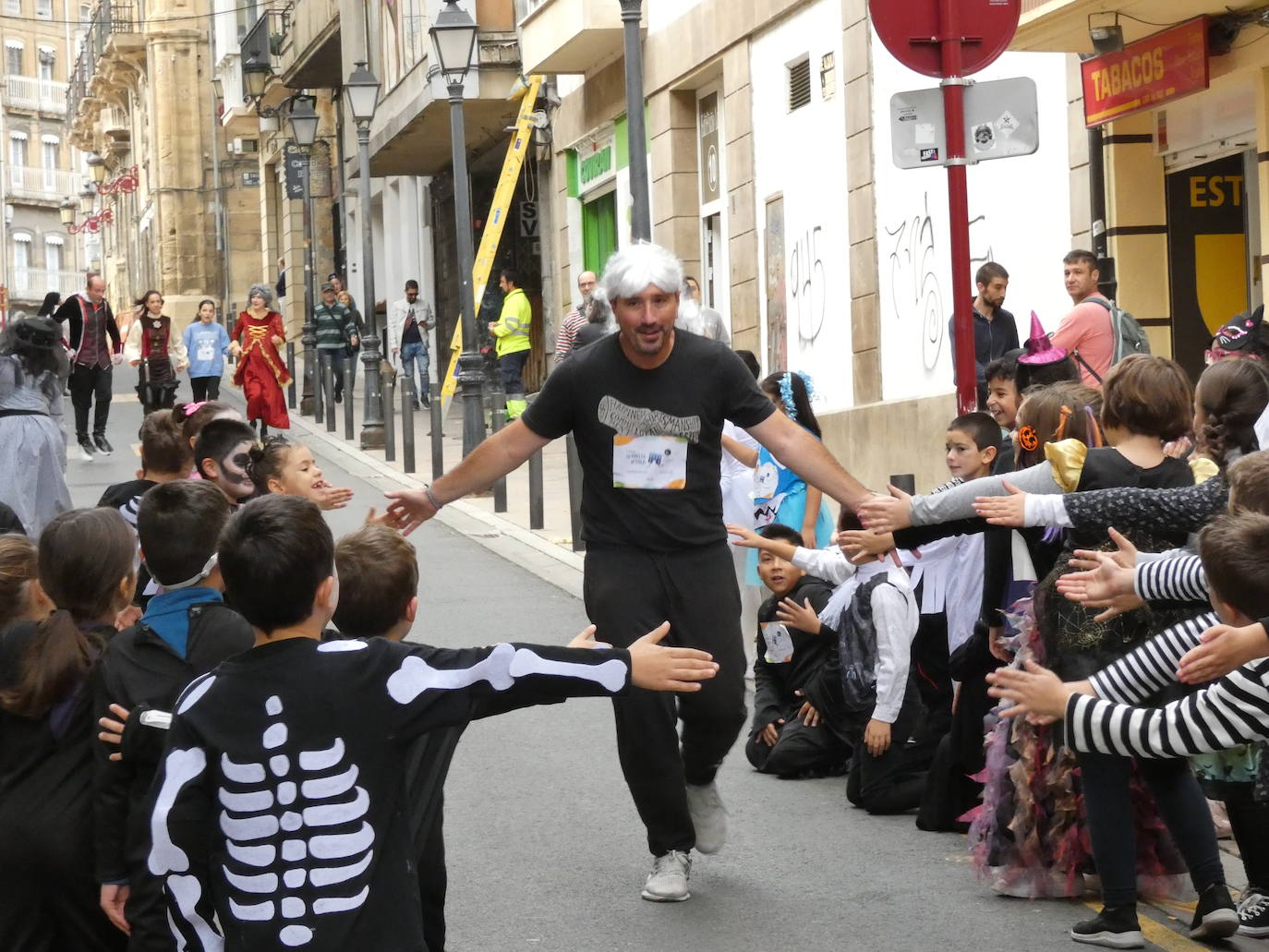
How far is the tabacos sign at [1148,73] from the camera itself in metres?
13.0

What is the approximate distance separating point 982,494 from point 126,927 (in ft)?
9.12

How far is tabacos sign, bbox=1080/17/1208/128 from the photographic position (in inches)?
511

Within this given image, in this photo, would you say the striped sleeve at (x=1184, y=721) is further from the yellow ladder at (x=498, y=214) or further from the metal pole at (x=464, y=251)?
the yellow ladder at (x=498, y=214)

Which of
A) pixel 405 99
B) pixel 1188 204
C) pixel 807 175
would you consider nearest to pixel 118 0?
pixel 405 99

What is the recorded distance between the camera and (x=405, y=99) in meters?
29.8

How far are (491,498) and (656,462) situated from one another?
1264 cm

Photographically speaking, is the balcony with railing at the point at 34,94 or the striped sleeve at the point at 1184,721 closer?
the striped sleeve at the point at 1184,721

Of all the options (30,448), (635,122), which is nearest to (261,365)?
(635,122)

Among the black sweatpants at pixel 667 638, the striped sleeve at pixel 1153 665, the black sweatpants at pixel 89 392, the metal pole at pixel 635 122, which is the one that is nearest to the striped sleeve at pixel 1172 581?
the striped sleeve at pixel 1153 665

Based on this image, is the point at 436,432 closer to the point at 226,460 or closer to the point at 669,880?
the point at 226,460

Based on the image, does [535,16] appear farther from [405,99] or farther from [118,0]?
[118,0]

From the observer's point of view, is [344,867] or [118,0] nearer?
[344,867]

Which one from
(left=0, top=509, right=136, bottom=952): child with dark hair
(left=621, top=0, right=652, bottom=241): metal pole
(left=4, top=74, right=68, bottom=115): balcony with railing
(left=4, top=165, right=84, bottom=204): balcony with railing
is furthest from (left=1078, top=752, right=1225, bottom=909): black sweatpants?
(left=4, top=74, right=68, bottom=115): balcony with railing

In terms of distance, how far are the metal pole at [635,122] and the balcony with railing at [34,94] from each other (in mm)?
81720
